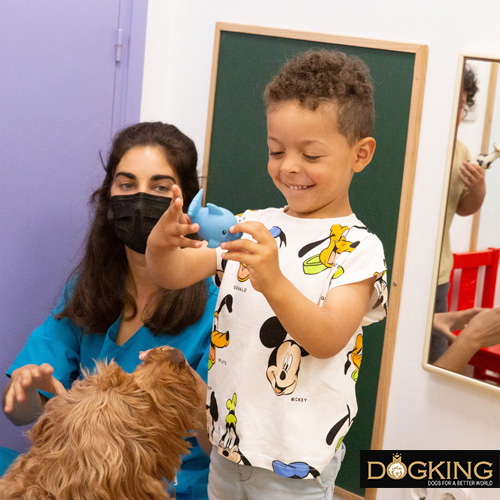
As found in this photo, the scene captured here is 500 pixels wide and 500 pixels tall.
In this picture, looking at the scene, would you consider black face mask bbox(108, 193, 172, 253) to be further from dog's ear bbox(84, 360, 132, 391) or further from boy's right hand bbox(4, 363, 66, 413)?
dog's ear bbox(84, 360, 132, 391)

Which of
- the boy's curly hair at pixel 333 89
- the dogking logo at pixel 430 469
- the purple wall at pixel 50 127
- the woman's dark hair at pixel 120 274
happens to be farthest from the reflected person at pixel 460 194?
the purple wall at pixel 50 127

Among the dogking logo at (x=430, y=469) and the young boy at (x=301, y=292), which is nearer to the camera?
the young boy at (x=301, y=292)

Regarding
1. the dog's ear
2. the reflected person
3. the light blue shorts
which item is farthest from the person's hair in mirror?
the dog's ear

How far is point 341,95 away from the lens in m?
1.04

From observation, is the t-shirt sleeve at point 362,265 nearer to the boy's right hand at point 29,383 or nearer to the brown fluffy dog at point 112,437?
the brown fluffy dog at point 112,437

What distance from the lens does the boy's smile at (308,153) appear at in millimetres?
1022

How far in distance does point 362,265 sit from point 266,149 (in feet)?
3.06

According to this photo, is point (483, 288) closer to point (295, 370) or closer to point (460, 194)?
point (460, 194)

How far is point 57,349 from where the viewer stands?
5.52 feet

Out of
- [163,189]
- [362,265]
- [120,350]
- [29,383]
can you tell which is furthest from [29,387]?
[362,265]

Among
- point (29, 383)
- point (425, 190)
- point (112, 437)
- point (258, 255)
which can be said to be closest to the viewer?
point (258, 255)

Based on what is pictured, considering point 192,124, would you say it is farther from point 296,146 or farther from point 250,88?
point 296,146

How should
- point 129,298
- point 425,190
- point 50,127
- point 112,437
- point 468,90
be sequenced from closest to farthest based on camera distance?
point 112,437
point 468,90
point 425,190
point 129,298
point 50,127

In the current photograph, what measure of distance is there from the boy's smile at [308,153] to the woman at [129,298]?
21.5 inches
